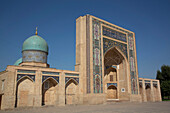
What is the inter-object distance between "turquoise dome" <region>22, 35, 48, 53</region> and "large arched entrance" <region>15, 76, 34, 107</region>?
14.3 ft

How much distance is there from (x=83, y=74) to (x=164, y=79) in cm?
1851

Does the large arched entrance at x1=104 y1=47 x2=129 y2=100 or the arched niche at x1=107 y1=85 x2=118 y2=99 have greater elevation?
the large arched entrance at x1=104 y1=47 x2=129 y2=100

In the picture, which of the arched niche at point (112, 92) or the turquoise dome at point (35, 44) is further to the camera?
the arched niche at point (112, 92)

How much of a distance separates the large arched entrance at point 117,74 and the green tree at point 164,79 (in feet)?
31.9

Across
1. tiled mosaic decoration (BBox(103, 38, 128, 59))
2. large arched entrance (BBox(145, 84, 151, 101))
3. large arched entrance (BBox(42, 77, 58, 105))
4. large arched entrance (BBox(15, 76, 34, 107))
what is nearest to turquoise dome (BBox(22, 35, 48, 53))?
large arched entrance (BBox(42, 77, 58, 105))

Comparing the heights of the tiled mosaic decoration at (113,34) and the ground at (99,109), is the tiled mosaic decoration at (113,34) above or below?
above

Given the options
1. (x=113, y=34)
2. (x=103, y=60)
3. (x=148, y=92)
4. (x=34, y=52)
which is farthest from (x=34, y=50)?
(x=148, y=92)

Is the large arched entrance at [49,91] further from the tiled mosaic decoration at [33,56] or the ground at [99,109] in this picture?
the tiled mosaic decoration at [33,56]

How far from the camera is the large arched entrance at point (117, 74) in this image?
1861cm

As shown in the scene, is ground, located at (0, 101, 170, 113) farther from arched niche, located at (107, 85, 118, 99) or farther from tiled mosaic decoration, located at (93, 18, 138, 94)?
arched niche, located at (107, 85, 118, 99)

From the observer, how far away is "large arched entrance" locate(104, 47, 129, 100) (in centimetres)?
1861

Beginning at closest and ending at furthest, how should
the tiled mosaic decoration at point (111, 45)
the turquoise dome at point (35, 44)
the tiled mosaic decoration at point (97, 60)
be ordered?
the tiled mosaic decoration at point (97, 60), the turquoise dome at point (35, 44), the tiled mosaic decoration at point (111, 45)

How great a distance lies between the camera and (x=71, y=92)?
14.7m

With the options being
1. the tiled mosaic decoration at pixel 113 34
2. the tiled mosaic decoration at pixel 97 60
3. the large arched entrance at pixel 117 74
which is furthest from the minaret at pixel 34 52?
the large arched entrance at pixel 117 74
